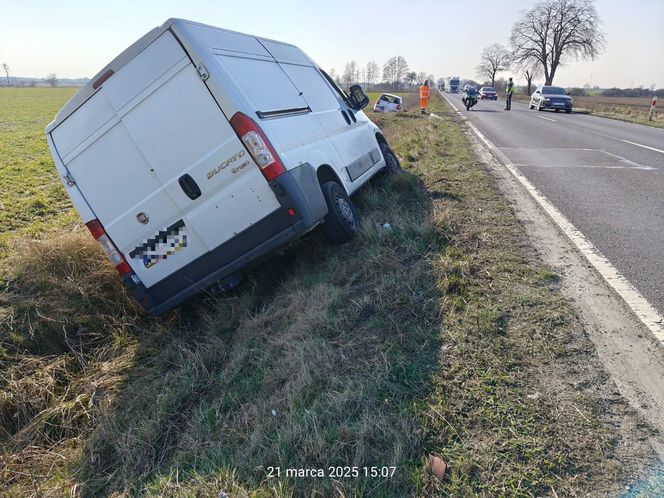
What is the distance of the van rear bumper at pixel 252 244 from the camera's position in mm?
3770

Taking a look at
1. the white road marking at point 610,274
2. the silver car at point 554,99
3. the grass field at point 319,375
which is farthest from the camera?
the silver car at point 554,99

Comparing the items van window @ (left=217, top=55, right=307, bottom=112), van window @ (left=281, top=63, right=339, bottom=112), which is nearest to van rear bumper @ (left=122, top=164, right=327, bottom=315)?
van window @ (left=217, top=55, right=307, bottom=112)

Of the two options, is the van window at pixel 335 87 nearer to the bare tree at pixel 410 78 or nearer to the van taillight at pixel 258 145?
the van taillight at pixel 258 145

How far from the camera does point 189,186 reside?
12.3 ft

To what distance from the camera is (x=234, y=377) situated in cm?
326

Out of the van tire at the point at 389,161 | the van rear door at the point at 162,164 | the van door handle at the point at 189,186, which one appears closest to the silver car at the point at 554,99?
the van tire at the point at 389,161

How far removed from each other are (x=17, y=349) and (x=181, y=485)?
2.55 m

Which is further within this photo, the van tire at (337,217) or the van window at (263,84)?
the van tire at (337,217)

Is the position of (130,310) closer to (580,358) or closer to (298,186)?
(298,186)

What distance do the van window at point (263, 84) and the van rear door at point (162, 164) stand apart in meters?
0.37

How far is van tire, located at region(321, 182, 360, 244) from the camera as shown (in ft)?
14.8

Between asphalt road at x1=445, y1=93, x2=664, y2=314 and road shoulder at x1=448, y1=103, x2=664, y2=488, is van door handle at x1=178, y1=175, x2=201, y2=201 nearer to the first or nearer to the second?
road shoulder at x1=448, y1=103, x2=664, y2=488

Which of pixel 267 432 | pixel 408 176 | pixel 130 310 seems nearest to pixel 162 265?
pixel 130 310

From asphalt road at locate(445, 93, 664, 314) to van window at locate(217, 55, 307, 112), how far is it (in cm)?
332
